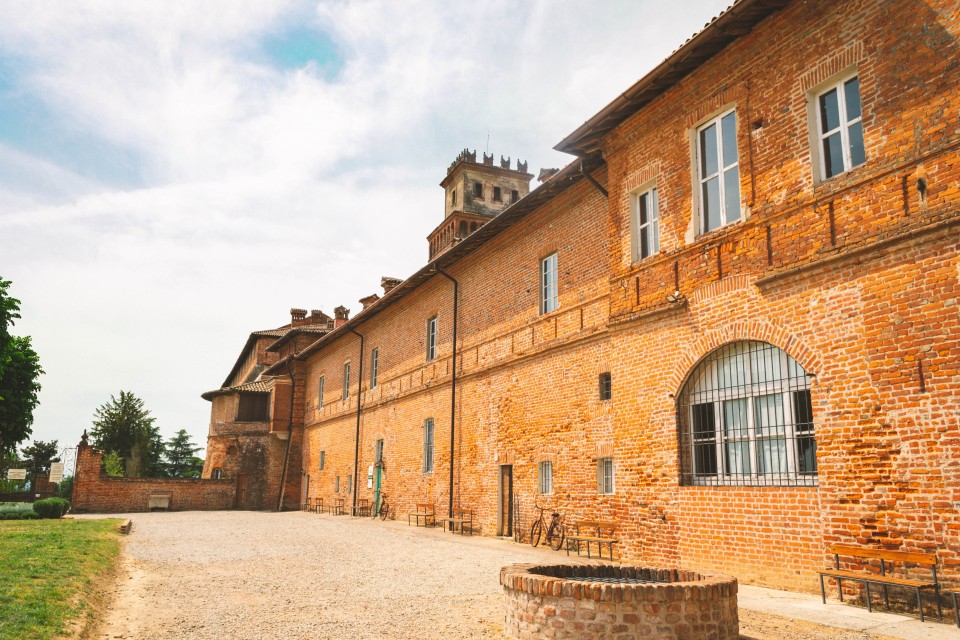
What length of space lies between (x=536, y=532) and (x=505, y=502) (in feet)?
6.02

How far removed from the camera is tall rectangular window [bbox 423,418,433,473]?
2184cm

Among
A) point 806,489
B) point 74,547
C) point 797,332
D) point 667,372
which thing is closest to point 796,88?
point 797,332

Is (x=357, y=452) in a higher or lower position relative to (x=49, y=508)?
higher

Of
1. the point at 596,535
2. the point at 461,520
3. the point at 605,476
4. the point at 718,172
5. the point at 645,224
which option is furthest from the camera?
the point at 461,520

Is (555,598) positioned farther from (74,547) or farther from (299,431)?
(299,431)

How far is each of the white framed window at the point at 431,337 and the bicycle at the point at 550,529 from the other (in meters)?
7.94

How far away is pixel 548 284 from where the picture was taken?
16469mm

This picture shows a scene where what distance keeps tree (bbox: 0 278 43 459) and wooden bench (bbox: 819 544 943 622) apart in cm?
2648

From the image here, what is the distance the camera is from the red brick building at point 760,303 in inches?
310

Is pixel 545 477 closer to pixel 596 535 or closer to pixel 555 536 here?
pixel 555 536

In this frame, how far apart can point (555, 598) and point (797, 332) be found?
5.17 m

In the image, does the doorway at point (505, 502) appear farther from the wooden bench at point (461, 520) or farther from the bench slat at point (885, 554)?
the bench slat at point (885, 554)

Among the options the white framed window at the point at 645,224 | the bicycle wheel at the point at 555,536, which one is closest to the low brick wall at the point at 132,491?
the bicycle wheel at the point at 555,536

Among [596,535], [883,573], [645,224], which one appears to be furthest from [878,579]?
[645,224]
